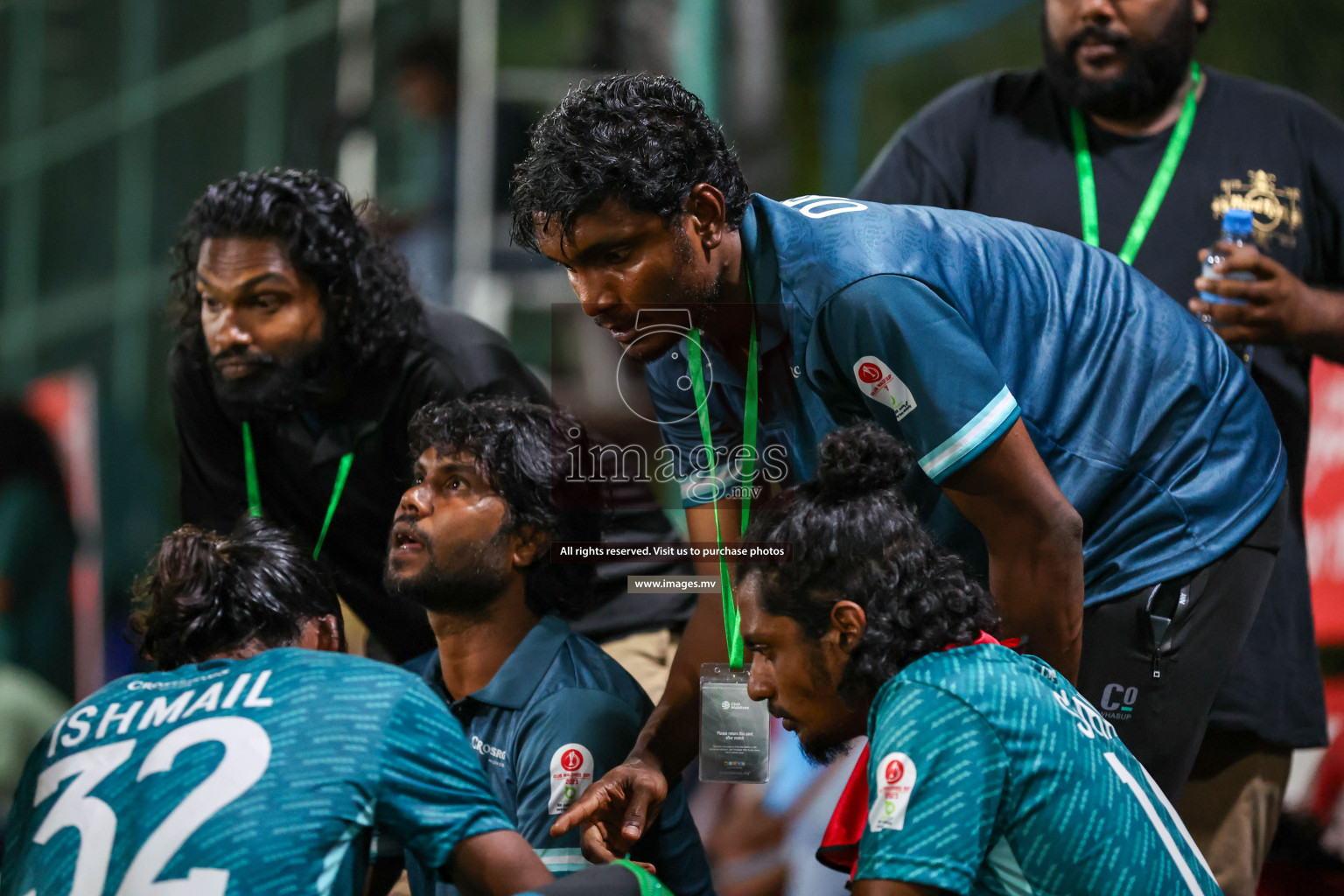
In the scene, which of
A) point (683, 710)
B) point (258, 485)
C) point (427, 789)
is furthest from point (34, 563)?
point (427, 789)

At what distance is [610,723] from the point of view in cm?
258

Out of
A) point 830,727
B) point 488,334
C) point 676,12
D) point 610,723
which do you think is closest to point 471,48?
point 676,12

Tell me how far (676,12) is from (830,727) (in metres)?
3.44

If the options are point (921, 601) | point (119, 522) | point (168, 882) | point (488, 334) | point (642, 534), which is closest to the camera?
point (168, 882)

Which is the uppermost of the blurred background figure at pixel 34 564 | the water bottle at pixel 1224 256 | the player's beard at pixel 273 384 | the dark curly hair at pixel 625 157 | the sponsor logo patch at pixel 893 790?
the dark curly hair at pixel 625 157

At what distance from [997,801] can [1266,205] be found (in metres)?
1.74

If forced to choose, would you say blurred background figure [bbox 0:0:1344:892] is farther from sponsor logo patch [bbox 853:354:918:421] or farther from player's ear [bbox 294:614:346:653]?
player's ear [bbox 294:614:346:653]

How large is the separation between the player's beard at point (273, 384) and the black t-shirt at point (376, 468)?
6 cm

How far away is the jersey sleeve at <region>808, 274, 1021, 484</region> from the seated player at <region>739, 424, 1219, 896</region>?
0.22 feet

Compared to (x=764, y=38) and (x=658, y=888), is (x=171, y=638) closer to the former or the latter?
(x=658, y=888)

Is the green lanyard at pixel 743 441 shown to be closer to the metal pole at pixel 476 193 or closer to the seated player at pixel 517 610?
the seated player at pixel 517 610

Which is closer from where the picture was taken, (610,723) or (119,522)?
(610,723)

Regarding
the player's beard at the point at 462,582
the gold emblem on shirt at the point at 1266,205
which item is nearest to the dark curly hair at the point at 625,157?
the player's beard at the point at 462,582

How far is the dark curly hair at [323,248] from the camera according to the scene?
329cm
